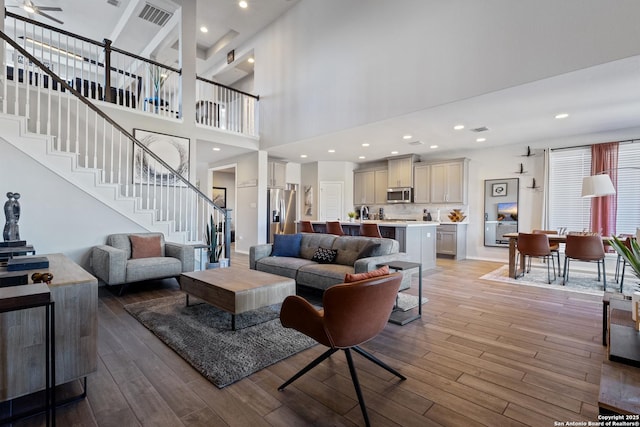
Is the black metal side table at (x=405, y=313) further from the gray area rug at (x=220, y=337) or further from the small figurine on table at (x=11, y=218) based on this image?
the small figurine on table at (x=11, y=218)

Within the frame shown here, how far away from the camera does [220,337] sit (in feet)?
8.85

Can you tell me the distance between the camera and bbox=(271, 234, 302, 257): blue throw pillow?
4652 mm

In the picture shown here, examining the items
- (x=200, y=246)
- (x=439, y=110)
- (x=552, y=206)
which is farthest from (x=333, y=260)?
(x=552, y=206)

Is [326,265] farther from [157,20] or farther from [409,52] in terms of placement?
[157,20]

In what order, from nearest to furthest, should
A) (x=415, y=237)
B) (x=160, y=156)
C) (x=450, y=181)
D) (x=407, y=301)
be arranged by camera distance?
(x=407, y=301) < (x=415, y=237) < (x=160, y=156) < (x=450, y=181)

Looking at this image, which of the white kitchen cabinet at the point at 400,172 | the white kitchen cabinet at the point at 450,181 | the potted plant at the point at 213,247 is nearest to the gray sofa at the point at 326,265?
the potted plant at the point at 213,247

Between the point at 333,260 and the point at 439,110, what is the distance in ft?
9.25

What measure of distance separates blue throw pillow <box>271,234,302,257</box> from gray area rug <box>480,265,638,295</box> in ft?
11.2

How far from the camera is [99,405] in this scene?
1.79 metres

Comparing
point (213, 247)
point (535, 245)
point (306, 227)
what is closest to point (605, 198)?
point (535, 245)

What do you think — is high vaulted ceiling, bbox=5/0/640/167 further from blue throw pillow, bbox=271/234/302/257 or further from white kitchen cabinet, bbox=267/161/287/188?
blue throw pillow, bbox=271/234/302/257

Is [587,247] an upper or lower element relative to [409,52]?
lower

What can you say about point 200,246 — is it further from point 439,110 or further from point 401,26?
point 401,26

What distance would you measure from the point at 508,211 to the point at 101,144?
27.9 ft
